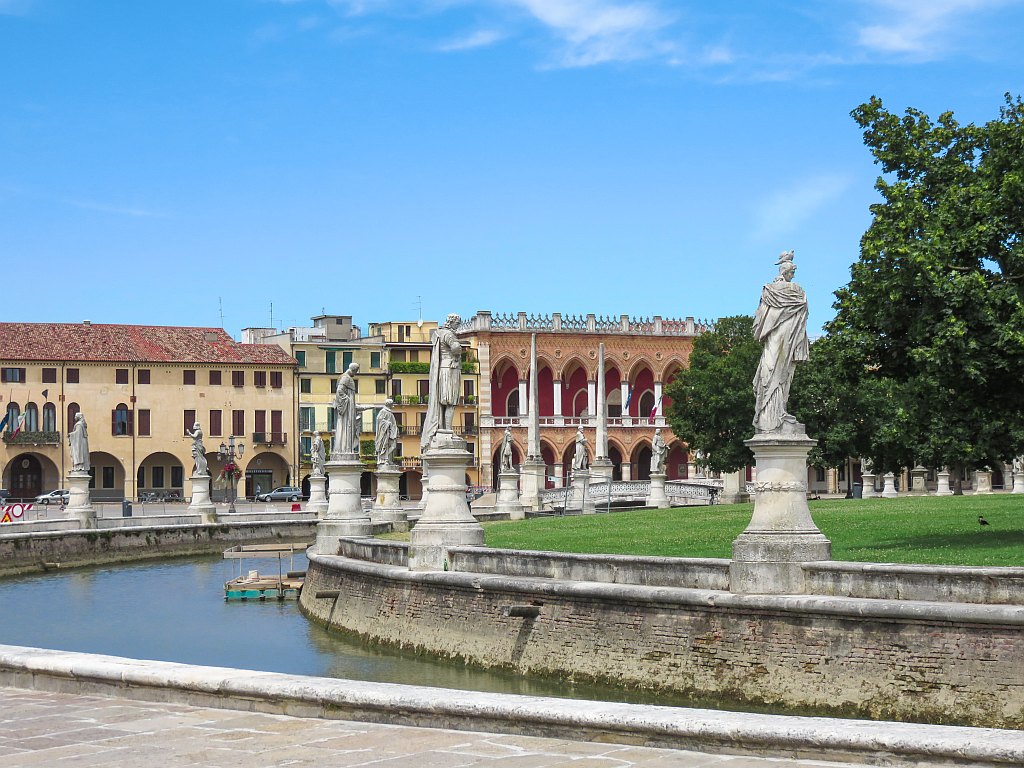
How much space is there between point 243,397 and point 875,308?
65.0 m

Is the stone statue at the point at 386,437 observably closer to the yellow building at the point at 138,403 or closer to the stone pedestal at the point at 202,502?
the stone pedestal at the point at 202,502

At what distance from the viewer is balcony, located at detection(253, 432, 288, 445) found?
85.6 meters

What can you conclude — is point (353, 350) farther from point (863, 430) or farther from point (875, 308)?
point (875, 308)

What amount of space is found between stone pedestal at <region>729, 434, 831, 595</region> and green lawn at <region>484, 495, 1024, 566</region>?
12.1ft

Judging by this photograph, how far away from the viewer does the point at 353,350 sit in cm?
9056

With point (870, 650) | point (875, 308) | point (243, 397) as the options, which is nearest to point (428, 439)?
point (875, 308)

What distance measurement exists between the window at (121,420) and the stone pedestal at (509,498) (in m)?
36.2

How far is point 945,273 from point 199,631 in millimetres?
15019

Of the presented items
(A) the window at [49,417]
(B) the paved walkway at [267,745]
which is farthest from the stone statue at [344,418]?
(A) the window at [49,417]

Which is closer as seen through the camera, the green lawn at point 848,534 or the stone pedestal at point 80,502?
the green lawn at point 848,534

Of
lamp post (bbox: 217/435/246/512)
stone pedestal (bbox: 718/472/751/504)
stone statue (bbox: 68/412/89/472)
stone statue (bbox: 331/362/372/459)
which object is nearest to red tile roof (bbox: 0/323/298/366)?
lamp post (bbox: 217/435/246/512)

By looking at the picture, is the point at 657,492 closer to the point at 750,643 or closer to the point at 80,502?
the point at 80,502

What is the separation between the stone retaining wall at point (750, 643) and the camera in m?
14.7

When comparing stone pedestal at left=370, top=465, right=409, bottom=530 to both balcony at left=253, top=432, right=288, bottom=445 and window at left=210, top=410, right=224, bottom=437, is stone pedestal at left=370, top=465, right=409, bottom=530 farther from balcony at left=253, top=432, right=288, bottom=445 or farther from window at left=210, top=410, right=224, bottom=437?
balcony at left=253, top=432, right=288, bottom=445
